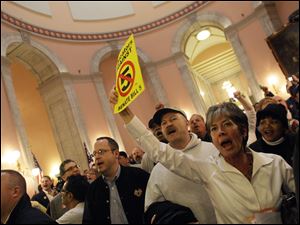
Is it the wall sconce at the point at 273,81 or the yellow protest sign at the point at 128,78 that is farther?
the wall sconce at the point at 273,81

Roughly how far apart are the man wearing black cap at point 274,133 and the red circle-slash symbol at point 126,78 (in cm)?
167

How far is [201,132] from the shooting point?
4379 mm

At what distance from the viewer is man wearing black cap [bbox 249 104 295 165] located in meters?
3.27

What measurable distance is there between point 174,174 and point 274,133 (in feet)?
4.57

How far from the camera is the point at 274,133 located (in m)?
3.36

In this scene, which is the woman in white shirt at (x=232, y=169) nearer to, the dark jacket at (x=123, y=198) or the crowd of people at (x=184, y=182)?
the crowd of people at (x=184, y=182)

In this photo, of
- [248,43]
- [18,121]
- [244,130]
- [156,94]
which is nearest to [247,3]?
[248,43]

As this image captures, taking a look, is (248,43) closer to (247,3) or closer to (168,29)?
(247,3)

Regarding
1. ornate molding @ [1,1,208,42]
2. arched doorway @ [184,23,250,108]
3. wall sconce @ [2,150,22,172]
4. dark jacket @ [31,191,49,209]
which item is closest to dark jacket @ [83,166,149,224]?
dark jacket @ [31,191,49,209]

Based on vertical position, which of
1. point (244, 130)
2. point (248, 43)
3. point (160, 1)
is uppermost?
point (160, 1)

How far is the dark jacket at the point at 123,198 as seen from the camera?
2.62 metres

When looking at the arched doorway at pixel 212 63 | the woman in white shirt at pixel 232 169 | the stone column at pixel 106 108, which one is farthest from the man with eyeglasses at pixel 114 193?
the arched doorway at pixel 212 63

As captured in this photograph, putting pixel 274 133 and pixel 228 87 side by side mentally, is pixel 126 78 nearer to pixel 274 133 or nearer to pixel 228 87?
pixel 274 133

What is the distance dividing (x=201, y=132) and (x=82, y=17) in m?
12.1
